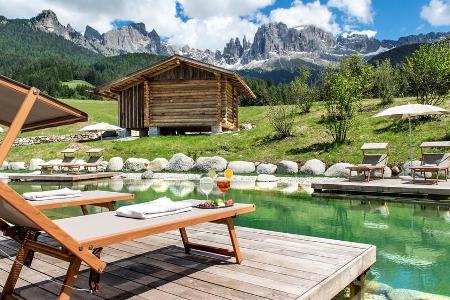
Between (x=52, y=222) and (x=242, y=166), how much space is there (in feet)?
54.1

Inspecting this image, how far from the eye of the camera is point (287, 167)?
1798 cm

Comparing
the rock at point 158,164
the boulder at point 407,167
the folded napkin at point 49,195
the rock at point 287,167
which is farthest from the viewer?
the rock at point 158,164

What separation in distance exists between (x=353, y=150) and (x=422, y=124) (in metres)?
4.05

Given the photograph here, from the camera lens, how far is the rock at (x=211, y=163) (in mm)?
19484

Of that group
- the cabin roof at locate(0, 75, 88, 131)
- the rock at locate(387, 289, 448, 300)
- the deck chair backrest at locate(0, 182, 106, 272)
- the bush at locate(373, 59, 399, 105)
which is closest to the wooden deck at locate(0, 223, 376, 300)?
the rock at locate(387, 289, 448, 300)

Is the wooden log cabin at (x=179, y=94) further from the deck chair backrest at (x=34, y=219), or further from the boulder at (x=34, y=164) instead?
the deck chair backrest at (x=34, y=219)

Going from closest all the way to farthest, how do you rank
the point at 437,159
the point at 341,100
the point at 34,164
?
Result: the point at 437,159 → the point at 341,100 → the point at 34,164

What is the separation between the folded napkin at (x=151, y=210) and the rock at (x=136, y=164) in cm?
1746

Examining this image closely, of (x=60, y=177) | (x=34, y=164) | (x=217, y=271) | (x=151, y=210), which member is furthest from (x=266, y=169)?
(x=151, y=210)

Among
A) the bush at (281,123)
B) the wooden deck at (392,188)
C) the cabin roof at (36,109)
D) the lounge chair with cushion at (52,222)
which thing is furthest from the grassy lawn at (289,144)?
the cabin roof at (36,109)

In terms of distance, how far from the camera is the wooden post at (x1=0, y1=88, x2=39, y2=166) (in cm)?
259

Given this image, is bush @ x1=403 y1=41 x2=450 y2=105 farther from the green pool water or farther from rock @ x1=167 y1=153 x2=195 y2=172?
rock @ x1=167 y1=153 x2=195 y2=172

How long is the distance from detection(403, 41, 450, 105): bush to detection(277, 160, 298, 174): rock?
8573 mm

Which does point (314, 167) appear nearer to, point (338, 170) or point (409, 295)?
point (338, 170)
